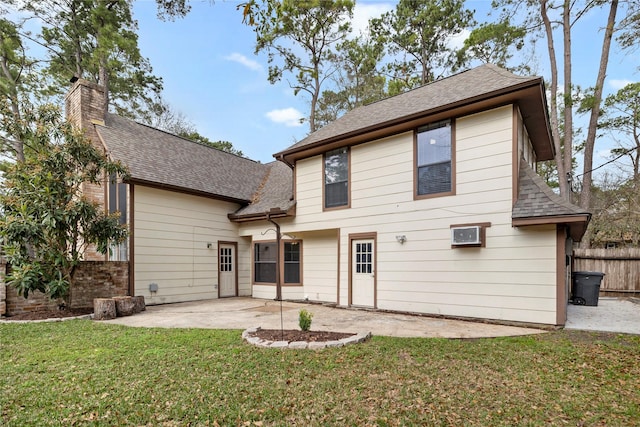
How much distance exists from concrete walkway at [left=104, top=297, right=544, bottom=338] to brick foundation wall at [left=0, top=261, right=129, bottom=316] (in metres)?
1.08

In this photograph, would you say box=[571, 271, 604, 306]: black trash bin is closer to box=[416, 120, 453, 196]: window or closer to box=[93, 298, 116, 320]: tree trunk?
box=[416, 120, 453, 196]: window

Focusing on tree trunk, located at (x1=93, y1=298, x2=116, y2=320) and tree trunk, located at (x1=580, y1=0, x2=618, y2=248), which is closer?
tree trunk, located at (x1=93, y1=298, x2=116, y2=320)

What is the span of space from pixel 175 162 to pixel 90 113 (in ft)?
8.78

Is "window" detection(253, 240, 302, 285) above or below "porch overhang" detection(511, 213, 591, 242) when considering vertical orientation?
below

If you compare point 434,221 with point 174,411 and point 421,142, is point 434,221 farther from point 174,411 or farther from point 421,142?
point 174,411

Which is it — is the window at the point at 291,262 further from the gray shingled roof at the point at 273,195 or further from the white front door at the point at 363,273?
the white front door at the point at 363,273

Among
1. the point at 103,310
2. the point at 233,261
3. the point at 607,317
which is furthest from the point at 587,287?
the point at 103,310

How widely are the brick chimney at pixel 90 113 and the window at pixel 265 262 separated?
4.34 meters

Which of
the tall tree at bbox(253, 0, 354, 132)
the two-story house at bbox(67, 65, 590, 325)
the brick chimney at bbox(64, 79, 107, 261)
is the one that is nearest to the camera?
the two-story house at bbox(67, 65, 590, 325)

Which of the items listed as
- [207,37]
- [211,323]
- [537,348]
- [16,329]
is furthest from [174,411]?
[207,37]

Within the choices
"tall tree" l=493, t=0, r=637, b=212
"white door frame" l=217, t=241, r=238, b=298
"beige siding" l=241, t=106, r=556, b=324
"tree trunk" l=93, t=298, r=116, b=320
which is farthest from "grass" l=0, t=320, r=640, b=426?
"tall tree" l=493, t=0, r=637, b=212

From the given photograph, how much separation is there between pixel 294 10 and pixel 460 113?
1416 centimetres

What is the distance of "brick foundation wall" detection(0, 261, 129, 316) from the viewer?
22.7 feet

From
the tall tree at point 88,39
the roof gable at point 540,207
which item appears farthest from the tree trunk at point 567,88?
the tall tree at point 88,39
